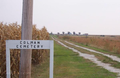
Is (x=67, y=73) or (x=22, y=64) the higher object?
(x=22, y=64)

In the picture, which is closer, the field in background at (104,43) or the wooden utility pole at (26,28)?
the wooden utility pole at (26,28)

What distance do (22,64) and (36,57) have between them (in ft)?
22.9

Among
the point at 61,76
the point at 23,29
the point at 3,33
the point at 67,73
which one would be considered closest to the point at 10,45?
the point at 23,29

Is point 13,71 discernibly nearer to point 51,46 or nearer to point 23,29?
point 23,29

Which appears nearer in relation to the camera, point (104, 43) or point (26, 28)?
Answer: point (26, 28)

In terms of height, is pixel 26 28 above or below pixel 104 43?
above

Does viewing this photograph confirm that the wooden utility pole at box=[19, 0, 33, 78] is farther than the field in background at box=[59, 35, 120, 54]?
No

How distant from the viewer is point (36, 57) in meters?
11.8

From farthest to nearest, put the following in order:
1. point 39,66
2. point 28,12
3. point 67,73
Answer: point 39,66
point 67,73
point 28,12

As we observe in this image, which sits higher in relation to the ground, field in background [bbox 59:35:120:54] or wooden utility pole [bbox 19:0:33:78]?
wooden utility pole [bbox 19:0:33:78]

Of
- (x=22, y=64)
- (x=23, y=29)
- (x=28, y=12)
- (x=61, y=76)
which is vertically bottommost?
(x=61, y=76)

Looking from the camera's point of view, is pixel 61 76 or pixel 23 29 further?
pixel 61 76

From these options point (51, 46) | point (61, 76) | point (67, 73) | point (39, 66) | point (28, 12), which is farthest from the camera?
point (39, 66)

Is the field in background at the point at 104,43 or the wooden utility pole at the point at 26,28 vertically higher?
the wooden utility pole at the point at 26,28
